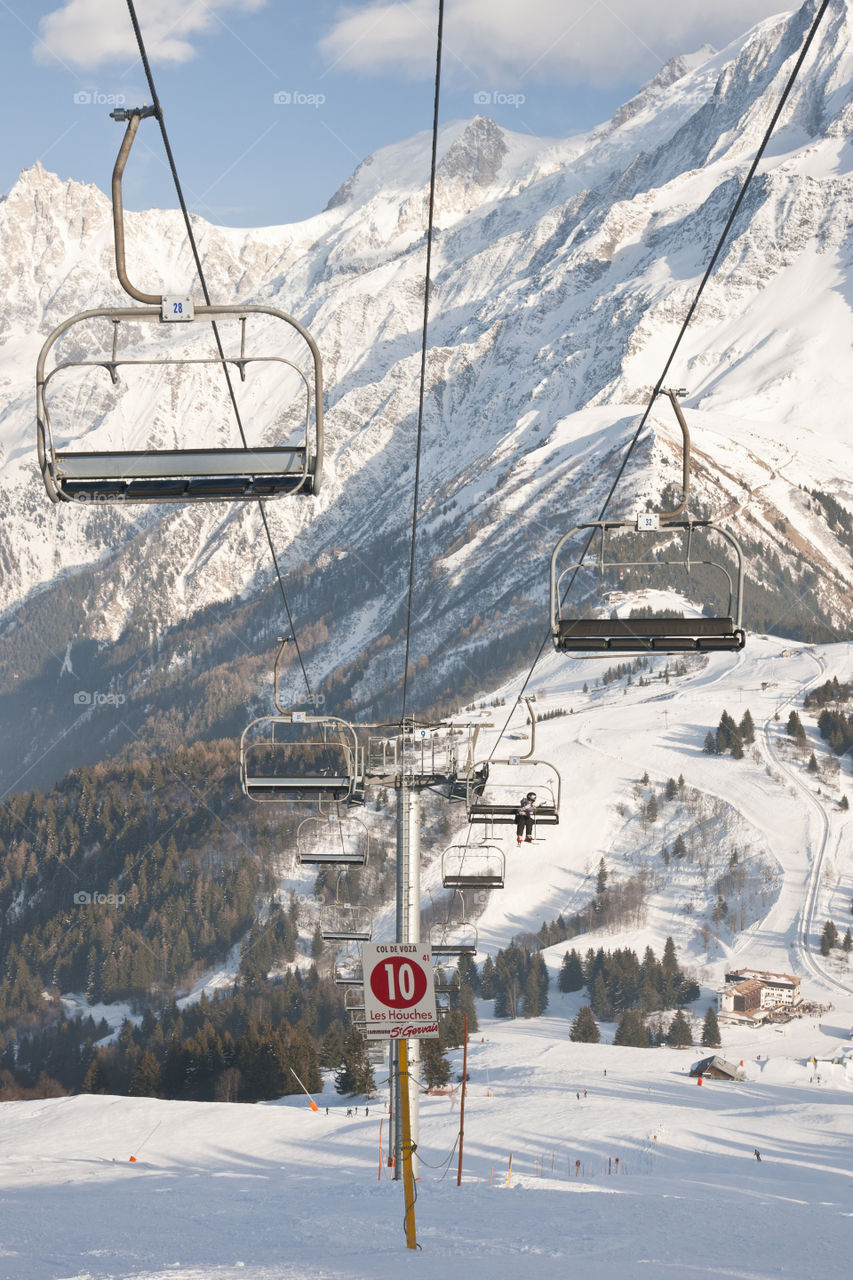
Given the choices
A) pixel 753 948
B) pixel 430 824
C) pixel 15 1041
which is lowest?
pixel 15 1041

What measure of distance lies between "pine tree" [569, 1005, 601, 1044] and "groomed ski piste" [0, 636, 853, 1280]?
17.3ft

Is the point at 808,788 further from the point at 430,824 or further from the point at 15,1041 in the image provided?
the point at 15,1041

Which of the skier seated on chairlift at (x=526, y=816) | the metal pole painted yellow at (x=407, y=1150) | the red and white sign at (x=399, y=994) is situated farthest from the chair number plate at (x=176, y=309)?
the skier seated on chairlift at (x=526, y=816)

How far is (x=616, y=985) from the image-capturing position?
141 m

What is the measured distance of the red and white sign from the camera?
17594mm

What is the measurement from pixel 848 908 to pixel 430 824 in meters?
55.2

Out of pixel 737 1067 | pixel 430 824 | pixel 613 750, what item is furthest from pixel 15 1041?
pixel 737 1067

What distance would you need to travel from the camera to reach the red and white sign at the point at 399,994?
57.7ft

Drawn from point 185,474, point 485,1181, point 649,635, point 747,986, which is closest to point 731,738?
point 747,986

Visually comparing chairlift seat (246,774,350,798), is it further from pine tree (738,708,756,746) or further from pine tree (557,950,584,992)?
pine tree (738,708,756,746)

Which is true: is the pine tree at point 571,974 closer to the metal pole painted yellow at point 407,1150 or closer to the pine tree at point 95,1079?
the pine tree at point 95,1079

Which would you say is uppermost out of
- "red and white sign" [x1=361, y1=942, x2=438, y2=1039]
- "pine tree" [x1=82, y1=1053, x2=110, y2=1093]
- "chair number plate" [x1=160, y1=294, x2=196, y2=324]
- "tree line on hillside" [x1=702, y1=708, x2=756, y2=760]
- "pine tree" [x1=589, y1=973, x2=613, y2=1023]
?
"tree line on hillside" [x1=702, y1=708, x2=756, y2=760]

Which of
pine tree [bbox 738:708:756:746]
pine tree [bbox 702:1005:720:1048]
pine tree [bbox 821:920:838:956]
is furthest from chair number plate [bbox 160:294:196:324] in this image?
pine tree [bbox 738:708:756:746]

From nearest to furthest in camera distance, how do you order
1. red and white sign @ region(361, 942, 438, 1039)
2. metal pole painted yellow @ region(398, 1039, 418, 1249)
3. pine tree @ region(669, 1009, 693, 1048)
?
red and white sign @ region(361, 942, 438, 1039) < metal pole painted yellow @ region(398, 1039, 418, 1249) < pine tree @ region(669, 1009, 693, 1048)
